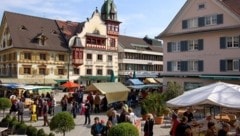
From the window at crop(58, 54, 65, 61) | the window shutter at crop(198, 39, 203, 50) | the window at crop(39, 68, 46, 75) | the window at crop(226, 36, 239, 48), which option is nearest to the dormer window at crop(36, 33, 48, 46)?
the window at crop(58, 54, 65, 61)

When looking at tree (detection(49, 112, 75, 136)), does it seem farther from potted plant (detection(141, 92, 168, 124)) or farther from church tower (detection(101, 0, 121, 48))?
church tower (detection(101, 0, 121, 48))

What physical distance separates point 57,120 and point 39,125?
5.74 m

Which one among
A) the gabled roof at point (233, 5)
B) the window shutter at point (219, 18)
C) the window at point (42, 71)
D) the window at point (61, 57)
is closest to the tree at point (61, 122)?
the window shutter at point (219, 18)

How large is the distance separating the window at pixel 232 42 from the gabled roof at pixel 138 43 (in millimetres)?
33885

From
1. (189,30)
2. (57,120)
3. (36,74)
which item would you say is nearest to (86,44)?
(36,74)

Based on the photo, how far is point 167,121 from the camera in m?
22.6

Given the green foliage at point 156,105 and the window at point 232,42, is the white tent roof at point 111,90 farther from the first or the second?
the window at point 232,42

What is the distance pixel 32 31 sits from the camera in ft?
178

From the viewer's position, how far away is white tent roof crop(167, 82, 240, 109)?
42.5ft

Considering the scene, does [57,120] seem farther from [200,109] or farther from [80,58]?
[80,58]

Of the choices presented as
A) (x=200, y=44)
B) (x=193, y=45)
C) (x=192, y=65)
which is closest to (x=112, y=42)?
(x=193, y=45)

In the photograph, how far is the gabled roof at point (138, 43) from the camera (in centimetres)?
6844

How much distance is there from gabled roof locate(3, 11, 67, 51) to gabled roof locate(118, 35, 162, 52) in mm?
14539

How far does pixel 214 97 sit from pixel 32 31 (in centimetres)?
4472
